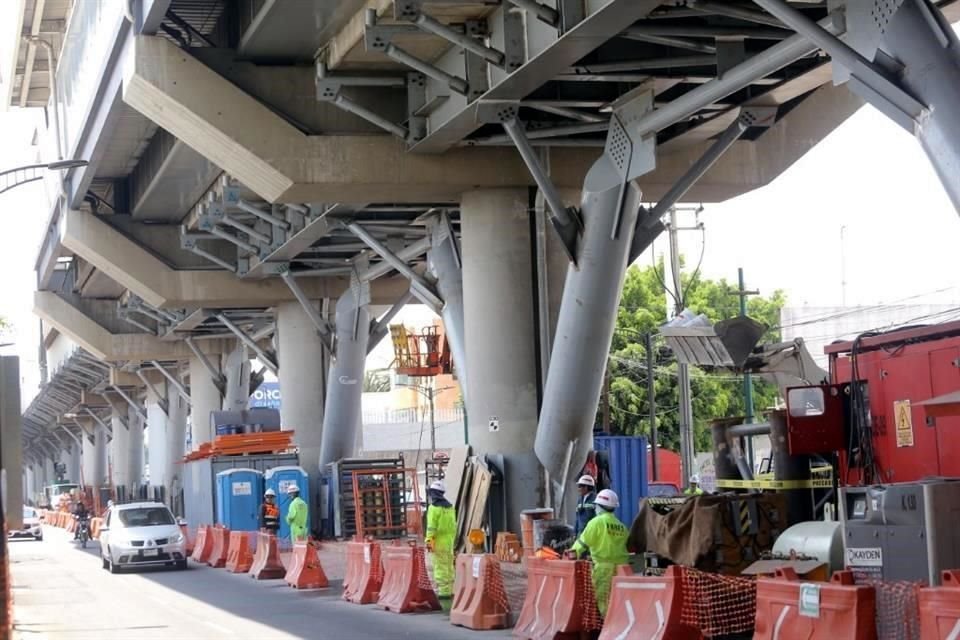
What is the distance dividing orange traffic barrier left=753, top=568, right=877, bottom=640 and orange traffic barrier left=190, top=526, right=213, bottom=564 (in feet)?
85.4

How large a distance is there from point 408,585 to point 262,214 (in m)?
16.4

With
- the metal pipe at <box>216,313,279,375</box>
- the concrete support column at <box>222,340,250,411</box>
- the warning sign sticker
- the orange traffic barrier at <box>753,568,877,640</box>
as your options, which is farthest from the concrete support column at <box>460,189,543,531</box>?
the concrete support column at <box>222,340,250,411</box>

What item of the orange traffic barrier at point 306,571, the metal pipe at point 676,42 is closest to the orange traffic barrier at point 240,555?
the orange traffic barrier at point 306,571

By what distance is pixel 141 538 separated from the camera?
109 feet

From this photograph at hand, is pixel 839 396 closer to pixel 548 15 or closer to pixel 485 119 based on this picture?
pixel 548 15

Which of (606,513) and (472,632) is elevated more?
(606,513)

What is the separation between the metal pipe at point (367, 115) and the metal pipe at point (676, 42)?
20.6ft

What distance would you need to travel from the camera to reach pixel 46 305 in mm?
57312

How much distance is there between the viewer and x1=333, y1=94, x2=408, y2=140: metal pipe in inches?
976

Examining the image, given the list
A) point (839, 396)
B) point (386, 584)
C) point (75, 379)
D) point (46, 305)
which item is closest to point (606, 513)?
point (839, 396)

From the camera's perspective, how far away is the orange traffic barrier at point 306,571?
25891 millimetres

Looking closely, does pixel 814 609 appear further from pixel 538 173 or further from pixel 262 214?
pixel 262 214

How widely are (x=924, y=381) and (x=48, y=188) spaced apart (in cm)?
3933

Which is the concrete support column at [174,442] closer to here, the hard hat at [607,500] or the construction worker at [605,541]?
the construction worker at [605,541]
